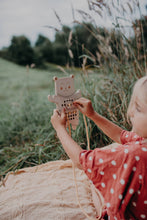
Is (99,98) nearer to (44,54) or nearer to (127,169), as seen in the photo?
(127,169)

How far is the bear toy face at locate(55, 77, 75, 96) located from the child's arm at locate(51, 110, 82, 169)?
4.0 inches

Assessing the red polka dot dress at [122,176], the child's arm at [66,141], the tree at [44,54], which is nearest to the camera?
the red polka dot dress at [122,176]

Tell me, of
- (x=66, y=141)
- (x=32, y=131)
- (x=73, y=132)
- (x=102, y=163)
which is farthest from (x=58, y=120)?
(x=32, y=131)

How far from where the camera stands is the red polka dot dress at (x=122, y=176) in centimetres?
63

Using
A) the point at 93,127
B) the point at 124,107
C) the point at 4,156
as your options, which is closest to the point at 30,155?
the point at 4,156

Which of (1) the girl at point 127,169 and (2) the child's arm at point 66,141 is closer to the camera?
(1) the girl at point 127,169

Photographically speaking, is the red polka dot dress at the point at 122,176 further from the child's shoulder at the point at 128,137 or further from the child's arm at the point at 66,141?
the child's shoulder at the point at 128,137

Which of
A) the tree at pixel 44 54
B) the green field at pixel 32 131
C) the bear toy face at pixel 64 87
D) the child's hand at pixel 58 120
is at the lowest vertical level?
the green field at pixel 32 131

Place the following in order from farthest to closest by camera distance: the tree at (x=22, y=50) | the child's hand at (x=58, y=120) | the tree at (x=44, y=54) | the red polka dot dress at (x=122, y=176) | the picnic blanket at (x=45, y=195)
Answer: the tree at (x=44, y=54)
the tree at (x=22, y=50)
the picnic blanket at (x=45, y=195)
the child's hand at (x=58, y=120)
the red polka dot dress at (x=122, y=176)

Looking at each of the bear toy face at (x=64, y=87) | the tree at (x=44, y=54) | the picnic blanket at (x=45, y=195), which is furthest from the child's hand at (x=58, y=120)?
the tree at (x=44, y=54)

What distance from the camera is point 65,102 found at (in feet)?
3.12

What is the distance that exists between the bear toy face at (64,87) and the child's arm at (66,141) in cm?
10

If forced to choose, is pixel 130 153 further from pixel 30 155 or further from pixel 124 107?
pixel 30 155

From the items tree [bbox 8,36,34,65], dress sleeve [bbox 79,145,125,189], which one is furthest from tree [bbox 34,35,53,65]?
dress sleeve [bbox 79,145,125,189]
